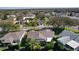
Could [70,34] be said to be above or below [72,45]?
above

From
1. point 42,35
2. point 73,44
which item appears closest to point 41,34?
point 42,35

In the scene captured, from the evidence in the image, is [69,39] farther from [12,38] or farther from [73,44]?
[12,38]

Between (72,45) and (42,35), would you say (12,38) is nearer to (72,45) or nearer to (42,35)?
(42,35)

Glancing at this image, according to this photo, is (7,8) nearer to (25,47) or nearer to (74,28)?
(25,47)

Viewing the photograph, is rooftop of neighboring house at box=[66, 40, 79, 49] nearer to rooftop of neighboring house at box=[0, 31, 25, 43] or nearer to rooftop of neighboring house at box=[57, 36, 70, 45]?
rooftop of neighboring house at box=[57, 36, 70, 45]

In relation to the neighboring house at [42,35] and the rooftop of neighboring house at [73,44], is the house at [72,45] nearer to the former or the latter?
the rooftop of neighboring house at [73,44]
